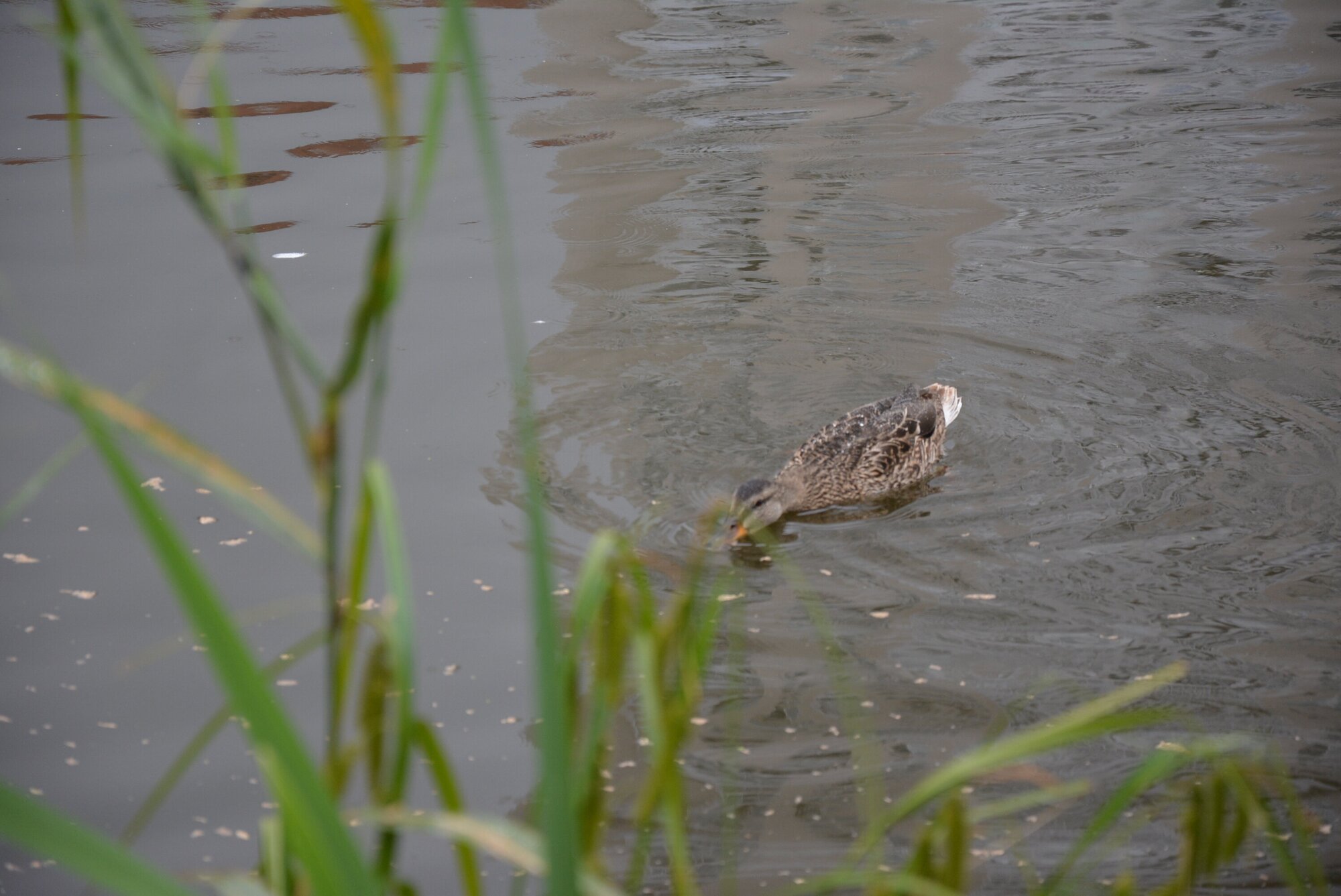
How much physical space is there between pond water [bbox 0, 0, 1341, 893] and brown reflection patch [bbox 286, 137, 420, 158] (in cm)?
5

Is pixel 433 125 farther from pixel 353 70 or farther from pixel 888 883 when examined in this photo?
pixel 353 70

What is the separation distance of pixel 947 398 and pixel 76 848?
4810mm

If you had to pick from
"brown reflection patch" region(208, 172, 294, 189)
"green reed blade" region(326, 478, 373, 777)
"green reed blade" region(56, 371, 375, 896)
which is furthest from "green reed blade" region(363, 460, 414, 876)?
"brown reflection patch" region(208, 172, 294, 189)

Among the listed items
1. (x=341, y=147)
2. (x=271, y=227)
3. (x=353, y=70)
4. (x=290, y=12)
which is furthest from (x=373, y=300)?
(x=290, y=12)

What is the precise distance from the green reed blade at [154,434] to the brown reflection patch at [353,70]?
9433 mm

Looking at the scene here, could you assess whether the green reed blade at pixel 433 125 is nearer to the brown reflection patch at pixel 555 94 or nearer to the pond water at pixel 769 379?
the pond water at pixel 769 379

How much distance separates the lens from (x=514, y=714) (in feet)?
12.6

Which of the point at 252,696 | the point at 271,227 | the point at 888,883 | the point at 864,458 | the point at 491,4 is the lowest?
the point at 864,458

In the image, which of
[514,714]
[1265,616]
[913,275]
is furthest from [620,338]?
[1265,616]

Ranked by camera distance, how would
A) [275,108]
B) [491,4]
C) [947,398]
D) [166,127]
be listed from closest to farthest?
[166,127]
[947,398]
[275,108]
[491,4]

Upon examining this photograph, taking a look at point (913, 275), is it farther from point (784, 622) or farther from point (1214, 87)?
point (1214, 87)

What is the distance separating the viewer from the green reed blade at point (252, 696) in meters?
1.09

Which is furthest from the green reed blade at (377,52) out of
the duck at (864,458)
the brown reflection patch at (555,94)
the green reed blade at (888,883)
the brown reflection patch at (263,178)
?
the brown reflection patch at (555,94)

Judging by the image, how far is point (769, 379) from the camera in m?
6.18
